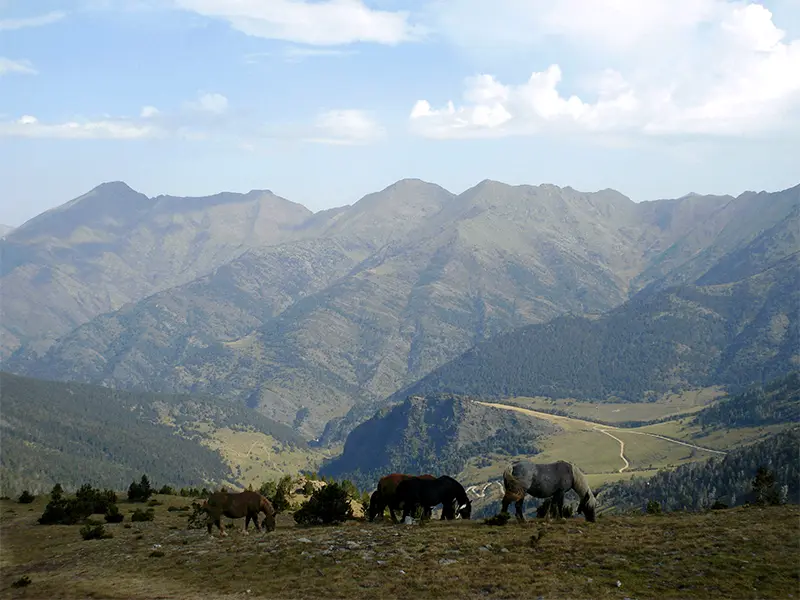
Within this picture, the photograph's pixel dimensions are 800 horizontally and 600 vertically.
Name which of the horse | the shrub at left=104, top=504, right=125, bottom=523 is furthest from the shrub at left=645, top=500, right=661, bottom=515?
the shrub at left=104, top=504, right=125, bottom=523

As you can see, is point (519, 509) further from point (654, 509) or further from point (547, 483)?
point (654, 509)

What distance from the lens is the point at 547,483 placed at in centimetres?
3962

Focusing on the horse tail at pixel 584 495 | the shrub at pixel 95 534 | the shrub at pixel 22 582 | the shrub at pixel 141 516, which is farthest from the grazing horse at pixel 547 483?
the shrub at pixel 141 516

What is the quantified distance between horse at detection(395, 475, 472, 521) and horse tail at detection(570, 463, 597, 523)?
6.50 meters

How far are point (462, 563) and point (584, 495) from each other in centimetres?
1201

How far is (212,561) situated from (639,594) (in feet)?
66.1

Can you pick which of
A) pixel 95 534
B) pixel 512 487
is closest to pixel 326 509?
pixel 512 487

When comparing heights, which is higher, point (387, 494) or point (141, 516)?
point (387, 494)

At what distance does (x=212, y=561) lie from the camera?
114 feet

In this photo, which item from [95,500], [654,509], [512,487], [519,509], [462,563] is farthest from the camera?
[95,500]

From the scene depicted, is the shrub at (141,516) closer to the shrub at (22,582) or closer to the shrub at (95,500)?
the shrub at (95,500)

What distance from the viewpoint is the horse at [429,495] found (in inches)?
1670

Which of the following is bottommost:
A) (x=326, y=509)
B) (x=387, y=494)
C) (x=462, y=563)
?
(x=326, y=509)

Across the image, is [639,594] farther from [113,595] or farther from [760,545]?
[113,595]
